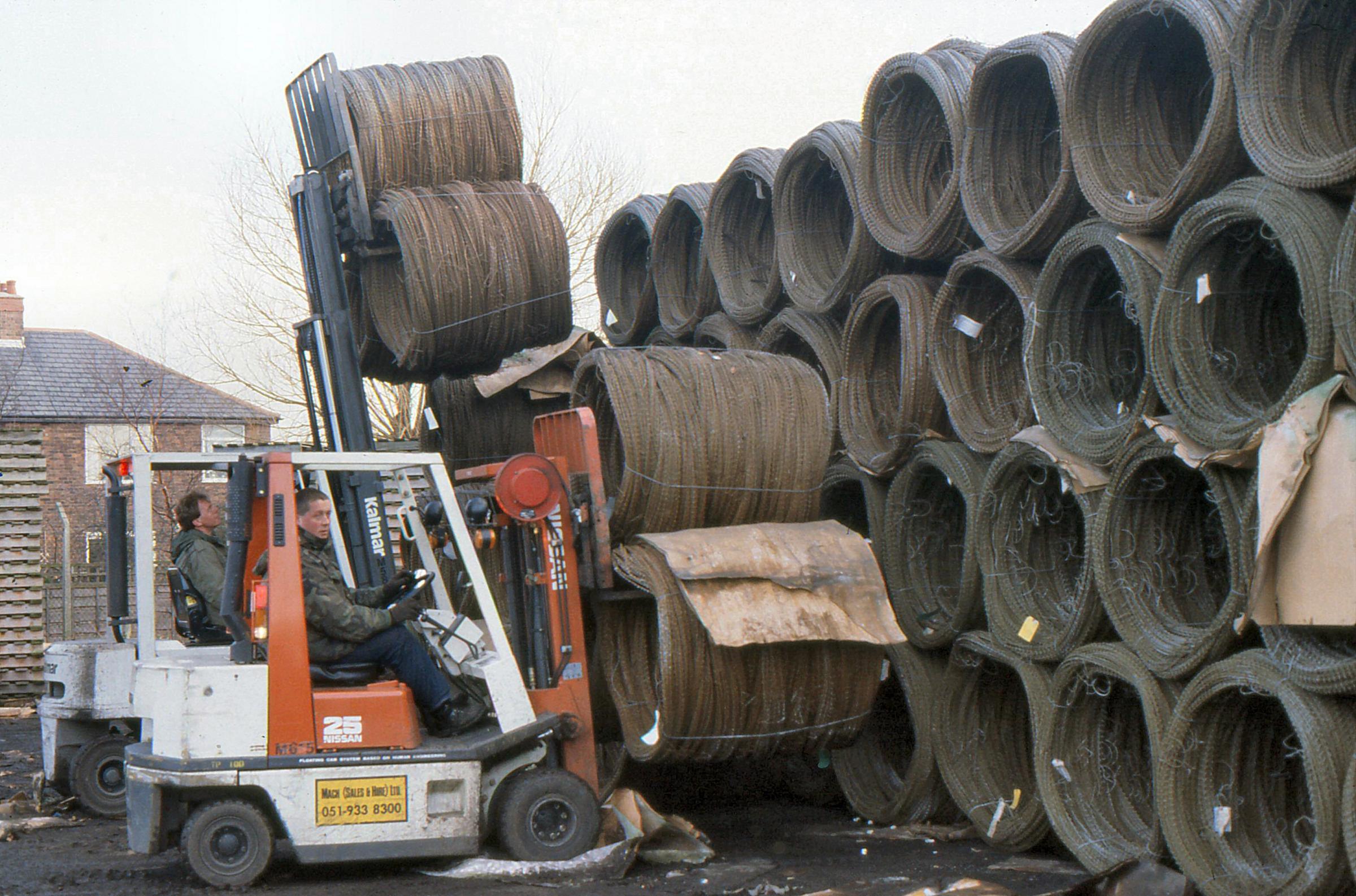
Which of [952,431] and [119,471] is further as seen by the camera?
[952,431]

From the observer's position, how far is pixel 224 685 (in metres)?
6.15

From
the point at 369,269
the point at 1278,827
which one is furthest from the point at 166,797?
the point at 1278,827

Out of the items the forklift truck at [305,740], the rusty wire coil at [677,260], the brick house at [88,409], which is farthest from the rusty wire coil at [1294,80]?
the brick house at [88,409]

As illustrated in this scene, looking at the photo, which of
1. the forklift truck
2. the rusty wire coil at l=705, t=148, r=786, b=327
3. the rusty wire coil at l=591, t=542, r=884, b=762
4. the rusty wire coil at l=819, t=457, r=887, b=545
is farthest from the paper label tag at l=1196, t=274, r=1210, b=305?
the rusty wire coil at l=705, t=148, r=786, b=327

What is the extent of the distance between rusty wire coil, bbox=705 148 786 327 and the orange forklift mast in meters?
3.00

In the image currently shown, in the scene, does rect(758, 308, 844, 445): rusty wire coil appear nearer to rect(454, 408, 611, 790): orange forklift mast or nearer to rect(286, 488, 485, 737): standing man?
rect(454, 408, 611, 790): orange forklift mast

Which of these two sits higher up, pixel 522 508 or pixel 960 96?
pixel 960 96

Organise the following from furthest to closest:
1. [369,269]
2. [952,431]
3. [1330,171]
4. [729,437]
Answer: [369,269], [952,431], [729,437], [1330,171]

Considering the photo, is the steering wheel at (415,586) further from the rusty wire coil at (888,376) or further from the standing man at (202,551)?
the rusty wire coil at (888,376)

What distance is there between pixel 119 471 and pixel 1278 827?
5.84 m

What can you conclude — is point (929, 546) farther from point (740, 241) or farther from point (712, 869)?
point (740, 241)

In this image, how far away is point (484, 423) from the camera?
10633 millimetres

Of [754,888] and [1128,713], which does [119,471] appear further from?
[1128,713]

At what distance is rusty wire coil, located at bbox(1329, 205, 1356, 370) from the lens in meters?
5.24
